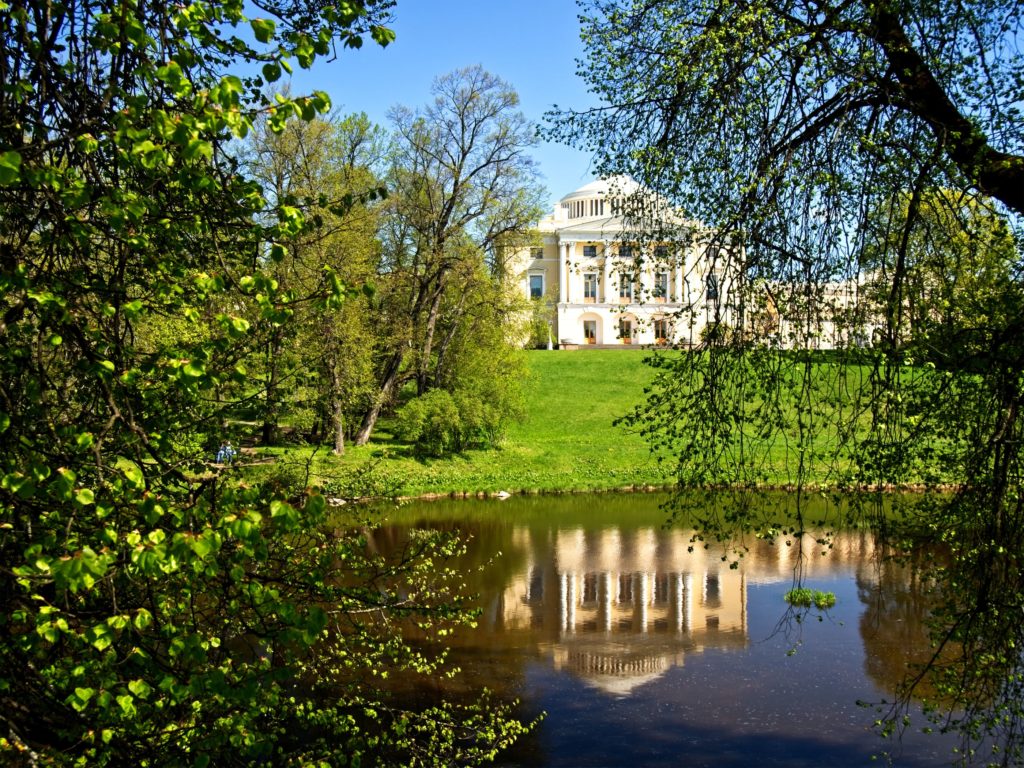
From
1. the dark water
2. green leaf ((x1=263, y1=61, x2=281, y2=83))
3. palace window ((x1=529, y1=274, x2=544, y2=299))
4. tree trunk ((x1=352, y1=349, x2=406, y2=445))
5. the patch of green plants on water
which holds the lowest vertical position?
the dark water

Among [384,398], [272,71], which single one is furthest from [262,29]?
[384,398]

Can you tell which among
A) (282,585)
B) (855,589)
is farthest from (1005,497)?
(855,589)

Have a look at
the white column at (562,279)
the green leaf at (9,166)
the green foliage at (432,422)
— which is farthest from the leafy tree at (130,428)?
the white column at (562,279)

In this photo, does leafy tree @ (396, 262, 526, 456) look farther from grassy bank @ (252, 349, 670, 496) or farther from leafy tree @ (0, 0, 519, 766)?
leafy tree @ (0, 0, 519, 766)

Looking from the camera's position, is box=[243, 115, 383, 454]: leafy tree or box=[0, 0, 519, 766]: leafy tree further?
box=[243, 115, 383, 454]: leafy tree

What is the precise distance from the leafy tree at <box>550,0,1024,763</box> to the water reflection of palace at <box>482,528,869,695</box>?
225 inches

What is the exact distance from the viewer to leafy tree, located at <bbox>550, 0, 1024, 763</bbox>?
5742 millimetres

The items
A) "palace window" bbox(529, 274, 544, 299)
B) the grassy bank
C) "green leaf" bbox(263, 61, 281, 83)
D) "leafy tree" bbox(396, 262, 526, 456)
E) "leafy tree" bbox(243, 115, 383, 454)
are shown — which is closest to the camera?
"green leaf" bbox(263, 61, 281, 83)

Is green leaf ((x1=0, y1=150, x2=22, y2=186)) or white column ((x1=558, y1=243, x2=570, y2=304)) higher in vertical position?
white column ((x1=558, y1=243, x2=570, y2=304))

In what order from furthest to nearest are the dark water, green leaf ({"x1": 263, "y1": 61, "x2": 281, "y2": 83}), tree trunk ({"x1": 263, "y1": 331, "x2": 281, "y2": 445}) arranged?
1. the dark water
2. tree trunk ({"x1": 263, "y1": 331, "x2": 281, "y2": 445})
3. green leaf ({"x1": 263, "y1": 61, "x2": 281, "y2": 83})

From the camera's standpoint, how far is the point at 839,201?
22.0 ft

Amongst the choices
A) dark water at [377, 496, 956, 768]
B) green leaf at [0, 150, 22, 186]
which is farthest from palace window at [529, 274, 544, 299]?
green leaf at [0, 150, 22, 186]

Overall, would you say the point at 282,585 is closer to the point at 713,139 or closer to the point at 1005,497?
the point at 1005,497

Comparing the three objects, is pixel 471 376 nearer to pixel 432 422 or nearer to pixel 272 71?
pixel 432 422
